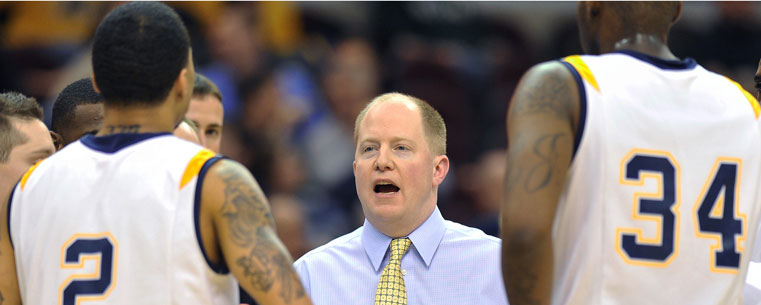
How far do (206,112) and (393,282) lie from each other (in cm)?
176

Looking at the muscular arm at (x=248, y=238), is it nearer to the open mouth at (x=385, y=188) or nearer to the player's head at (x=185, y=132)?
the player's head at (x=185, y=132)

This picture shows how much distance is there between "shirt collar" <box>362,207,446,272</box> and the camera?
412 centimetres

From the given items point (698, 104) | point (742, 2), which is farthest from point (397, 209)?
point (742, 2)

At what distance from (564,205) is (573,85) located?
1.26ft

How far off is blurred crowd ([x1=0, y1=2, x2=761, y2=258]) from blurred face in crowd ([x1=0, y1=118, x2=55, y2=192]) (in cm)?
375

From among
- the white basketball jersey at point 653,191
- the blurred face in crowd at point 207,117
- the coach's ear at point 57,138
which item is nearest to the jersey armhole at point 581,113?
the white basketball jersey at point 653,191

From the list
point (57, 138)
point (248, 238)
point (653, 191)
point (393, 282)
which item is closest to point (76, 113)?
point (57, 138)

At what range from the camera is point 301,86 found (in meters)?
8.30

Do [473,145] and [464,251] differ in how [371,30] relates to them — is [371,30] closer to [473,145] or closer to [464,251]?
[473,145]

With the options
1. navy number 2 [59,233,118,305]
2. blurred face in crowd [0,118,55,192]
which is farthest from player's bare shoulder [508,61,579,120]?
blurred face in crowd [0,118,55,192]

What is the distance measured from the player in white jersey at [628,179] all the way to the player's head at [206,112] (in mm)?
2552

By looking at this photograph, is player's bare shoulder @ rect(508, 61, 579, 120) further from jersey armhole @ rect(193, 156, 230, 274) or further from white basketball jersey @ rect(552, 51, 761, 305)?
jersey armhole @ rect(193, 156, 230, 274)

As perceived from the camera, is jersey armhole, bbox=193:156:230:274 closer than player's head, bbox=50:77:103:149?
Yes

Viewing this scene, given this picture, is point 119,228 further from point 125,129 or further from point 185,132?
point 185,132
